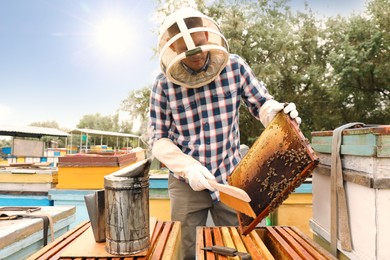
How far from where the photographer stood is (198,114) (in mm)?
2090

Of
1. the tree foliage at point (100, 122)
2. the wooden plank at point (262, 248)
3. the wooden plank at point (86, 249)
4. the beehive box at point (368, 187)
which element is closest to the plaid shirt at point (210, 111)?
the wooden plank at point (262, 248)

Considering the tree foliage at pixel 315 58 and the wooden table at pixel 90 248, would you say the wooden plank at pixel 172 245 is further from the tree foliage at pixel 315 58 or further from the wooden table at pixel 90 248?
the tree foliage at pixel 315 58

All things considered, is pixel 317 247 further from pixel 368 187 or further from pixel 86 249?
pixel 86 249

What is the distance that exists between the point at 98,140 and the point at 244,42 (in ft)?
134

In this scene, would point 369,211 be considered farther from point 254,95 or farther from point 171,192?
point 171,192

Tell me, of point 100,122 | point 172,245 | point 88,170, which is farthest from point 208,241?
point 100,122

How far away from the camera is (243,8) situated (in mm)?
19859

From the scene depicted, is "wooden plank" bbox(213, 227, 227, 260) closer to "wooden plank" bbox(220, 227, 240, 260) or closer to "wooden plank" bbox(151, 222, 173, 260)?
"wooden plank" bbox(220, 227, 240, 260)

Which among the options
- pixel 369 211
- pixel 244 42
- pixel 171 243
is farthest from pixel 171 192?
pixel 244 42

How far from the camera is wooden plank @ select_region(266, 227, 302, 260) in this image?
1434 millimetres

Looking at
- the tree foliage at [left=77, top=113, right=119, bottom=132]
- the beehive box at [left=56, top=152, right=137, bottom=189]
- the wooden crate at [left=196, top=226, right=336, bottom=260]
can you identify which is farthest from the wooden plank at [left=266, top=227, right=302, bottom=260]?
the tree foliage at [left=77, top=113, right=119, bottom=132]

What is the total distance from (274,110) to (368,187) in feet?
1.98

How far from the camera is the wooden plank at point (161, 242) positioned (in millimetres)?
1354

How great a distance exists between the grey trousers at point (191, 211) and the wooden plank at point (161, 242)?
0.94 feet
